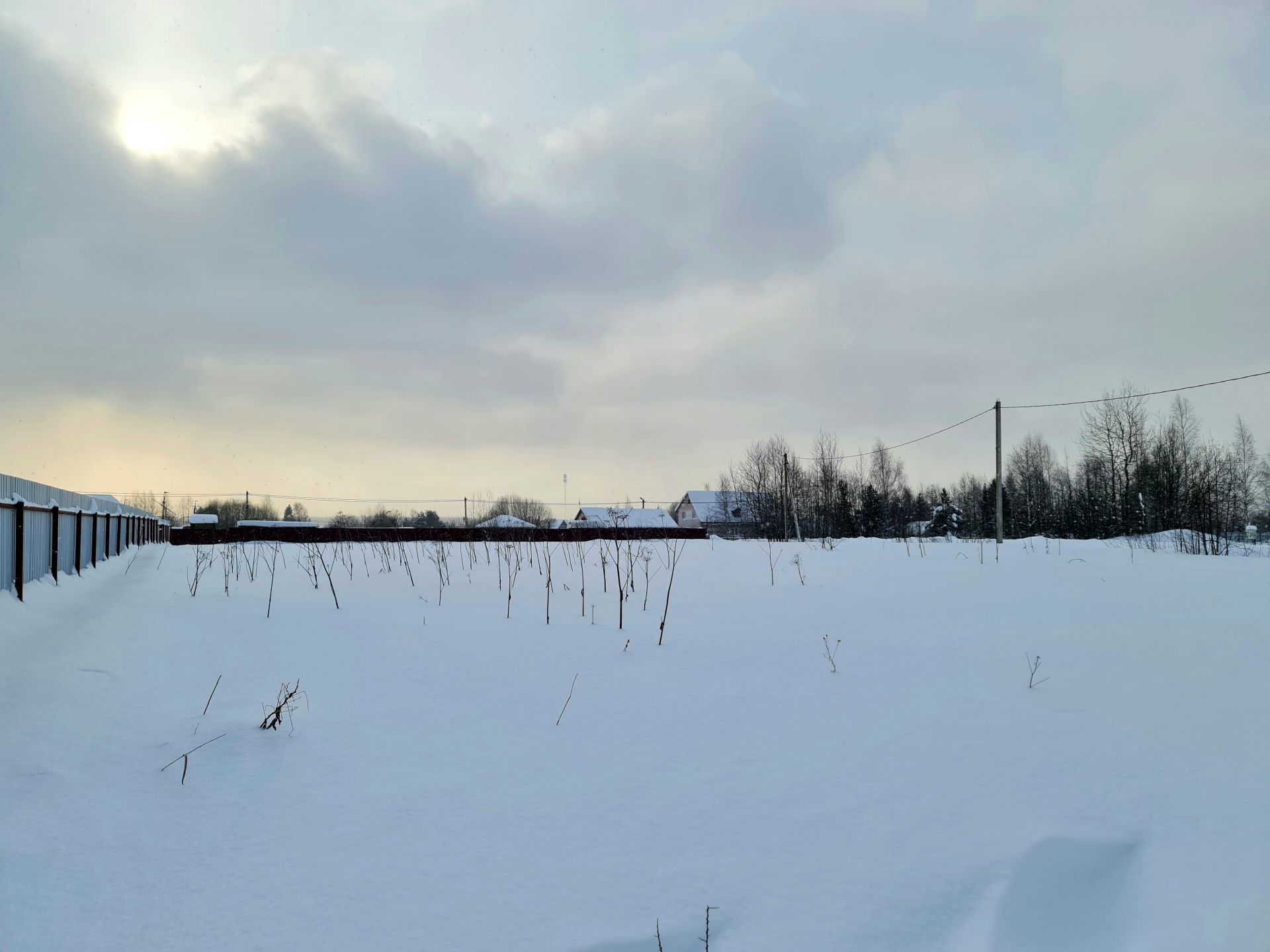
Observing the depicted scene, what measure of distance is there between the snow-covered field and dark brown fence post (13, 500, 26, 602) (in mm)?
1318

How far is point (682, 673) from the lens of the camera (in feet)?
13.2

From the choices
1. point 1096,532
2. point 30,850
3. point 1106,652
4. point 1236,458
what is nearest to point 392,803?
point 30,850

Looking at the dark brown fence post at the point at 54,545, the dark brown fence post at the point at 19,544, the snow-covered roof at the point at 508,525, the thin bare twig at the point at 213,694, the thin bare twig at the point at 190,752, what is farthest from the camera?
the snow-covered roof at the point at 508,525

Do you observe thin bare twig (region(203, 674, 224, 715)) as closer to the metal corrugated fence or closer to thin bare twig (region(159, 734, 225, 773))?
thin bare twig (region(159, 734, 225, 773))

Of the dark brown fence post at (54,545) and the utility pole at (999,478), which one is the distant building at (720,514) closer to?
the utility pole at (999,478)

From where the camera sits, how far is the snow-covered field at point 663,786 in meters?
1.95

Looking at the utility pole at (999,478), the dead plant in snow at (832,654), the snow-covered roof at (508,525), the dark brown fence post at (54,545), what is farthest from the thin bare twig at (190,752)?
the utility pole at (999,478)

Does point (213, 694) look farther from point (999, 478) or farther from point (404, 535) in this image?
point (999, 478)

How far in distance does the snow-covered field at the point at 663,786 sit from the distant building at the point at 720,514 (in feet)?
132

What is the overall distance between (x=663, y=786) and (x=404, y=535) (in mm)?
16389

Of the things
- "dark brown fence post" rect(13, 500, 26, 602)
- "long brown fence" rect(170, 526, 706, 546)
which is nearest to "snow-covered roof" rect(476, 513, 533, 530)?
"long brown fence" rect(170, 526, 706, 546)

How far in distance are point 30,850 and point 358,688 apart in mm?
1753

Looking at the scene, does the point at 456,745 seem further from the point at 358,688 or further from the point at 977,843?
the point at 977,843

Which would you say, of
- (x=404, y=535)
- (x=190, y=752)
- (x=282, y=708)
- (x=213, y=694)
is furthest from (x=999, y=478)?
(x=190, y=752)
